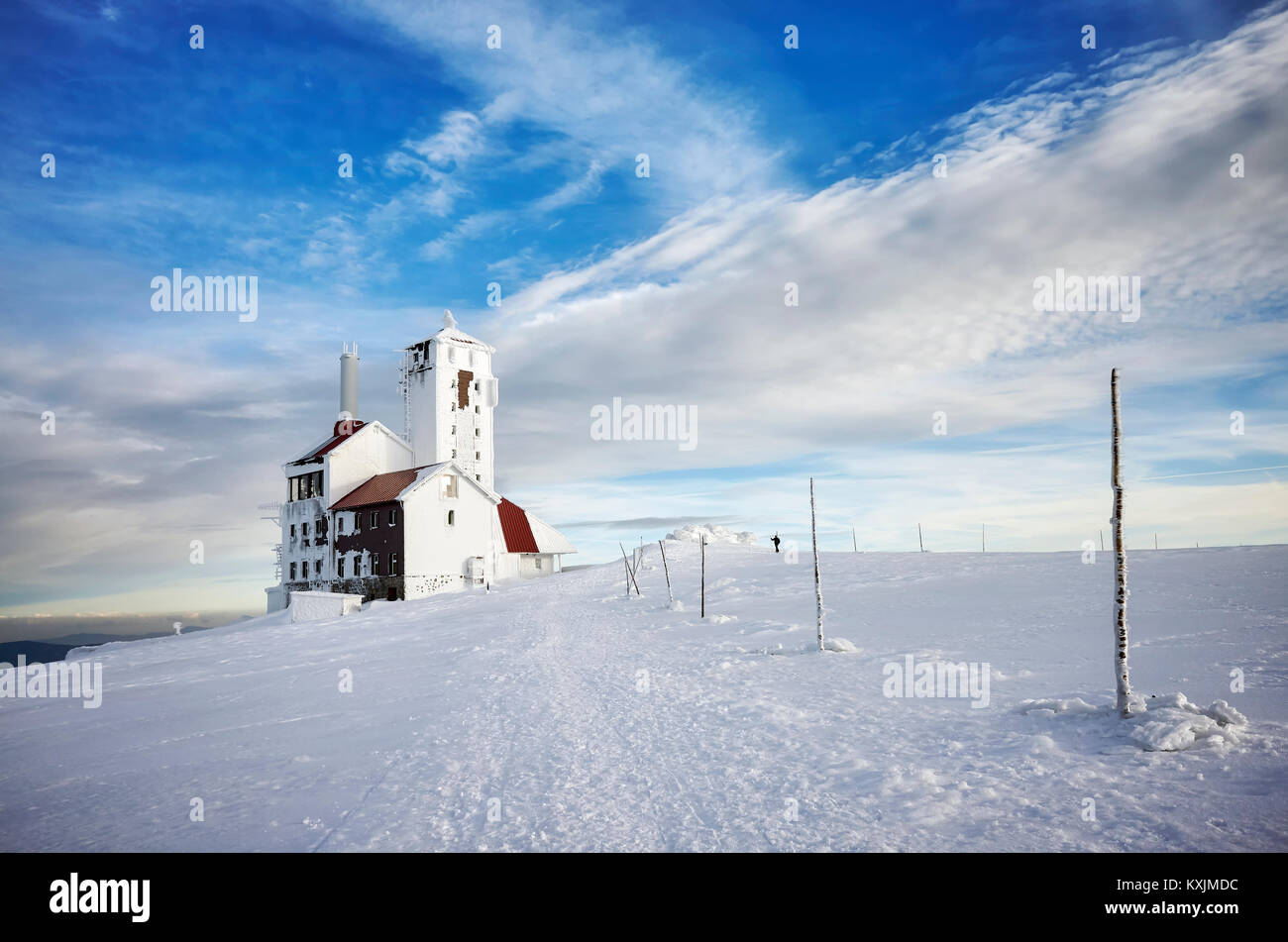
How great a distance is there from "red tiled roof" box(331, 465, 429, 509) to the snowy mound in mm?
26475

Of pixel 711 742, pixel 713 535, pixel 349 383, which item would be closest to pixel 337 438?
pixel 349 383

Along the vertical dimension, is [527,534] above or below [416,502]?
below

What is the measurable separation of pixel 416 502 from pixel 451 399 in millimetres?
14509

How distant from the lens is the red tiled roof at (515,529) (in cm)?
5788

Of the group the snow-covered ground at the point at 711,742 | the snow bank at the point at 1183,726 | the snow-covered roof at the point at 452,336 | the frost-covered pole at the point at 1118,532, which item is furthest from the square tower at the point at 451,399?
the snow bank at the point at 1183,726

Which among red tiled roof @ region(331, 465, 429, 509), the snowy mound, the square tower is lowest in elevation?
the snowy mound

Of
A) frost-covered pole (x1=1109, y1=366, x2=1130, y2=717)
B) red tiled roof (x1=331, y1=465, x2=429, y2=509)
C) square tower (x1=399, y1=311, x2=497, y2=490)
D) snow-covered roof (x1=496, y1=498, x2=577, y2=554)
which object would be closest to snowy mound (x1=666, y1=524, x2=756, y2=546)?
snow-covered roof (x1=496, y1=498, x2=577, y2=554)

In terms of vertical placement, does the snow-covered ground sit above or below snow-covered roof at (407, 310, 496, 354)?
below

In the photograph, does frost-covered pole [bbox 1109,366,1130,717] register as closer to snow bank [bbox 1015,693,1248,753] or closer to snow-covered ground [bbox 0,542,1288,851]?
snow bank [bbox 1015,693,1248,753]

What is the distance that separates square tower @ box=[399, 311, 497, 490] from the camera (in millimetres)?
58438

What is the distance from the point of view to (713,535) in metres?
70.1

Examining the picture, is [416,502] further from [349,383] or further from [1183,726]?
[1183,726]

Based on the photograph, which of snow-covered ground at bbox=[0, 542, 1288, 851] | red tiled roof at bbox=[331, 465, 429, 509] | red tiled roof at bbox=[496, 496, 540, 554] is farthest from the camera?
red tiled roof at bbox=[496, 496, 540, 554]
